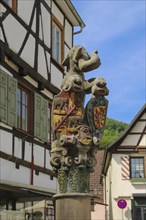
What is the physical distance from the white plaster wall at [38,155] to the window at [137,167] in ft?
47.6

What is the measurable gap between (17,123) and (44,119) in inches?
72.1

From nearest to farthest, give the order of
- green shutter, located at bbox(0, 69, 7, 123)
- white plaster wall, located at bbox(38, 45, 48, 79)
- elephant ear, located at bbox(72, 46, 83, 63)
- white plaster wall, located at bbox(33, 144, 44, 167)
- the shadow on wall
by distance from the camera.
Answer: elephant ear, located at bbox(72, 46, 83, 63) → green shutter, located at bbox(0, 69, 7, 123) → white plaster wall, located at bbox(33, 144, 44, 167) → white plaster wall, located at bbox(38, 45, 48, 79) → the shadow on wall

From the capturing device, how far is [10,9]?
45.1 ft

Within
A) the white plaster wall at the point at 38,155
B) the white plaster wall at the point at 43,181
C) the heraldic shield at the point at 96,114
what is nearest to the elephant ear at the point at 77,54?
the heraldic shield at the point at 96,114

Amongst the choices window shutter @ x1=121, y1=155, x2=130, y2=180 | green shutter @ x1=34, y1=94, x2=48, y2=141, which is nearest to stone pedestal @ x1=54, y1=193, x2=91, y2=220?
green shutter @ x1=34, y1=94, x2=48, y2=141

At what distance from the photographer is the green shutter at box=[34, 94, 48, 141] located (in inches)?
591

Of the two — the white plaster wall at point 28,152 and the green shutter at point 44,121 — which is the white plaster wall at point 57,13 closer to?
the green shutter at point 44,121

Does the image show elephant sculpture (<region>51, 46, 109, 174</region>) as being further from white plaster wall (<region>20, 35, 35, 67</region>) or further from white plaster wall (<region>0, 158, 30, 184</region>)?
white plaster wall (<region>20, 35, 35, 67</region>)

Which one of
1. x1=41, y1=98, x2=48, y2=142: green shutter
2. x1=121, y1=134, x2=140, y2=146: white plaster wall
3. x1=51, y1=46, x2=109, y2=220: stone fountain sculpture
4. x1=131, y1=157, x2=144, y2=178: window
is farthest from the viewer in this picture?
x1=121, y1=134, x2=140, y2=146: white plaster wall

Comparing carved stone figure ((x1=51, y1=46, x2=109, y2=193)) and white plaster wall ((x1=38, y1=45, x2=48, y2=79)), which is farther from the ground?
white plaster wall ((x1=38, y1=45, x2=48, y2=79))

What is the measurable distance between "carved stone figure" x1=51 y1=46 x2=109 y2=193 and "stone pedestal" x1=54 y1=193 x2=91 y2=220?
0.09m

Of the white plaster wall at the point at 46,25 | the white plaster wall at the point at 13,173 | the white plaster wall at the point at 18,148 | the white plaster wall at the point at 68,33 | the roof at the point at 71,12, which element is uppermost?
the roof at the point at 71,12

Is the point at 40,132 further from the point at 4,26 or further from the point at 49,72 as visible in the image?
the point at 4,26

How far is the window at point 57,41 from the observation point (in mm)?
17891
